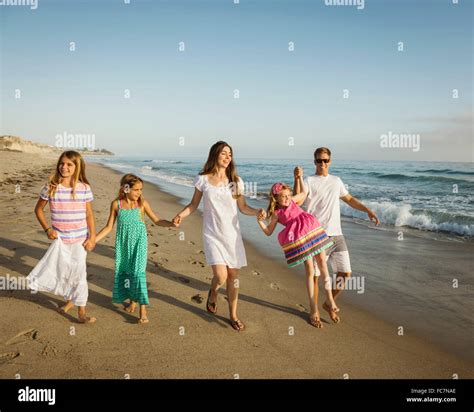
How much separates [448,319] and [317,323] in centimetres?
185

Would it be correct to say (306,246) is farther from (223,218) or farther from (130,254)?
(130,254)

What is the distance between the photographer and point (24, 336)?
13.2 ft

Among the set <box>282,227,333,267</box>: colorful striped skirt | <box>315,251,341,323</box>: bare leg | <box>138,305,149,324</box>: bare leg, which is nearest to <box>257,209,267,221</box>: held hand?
<box>282,227,333,267</box>: colorful striped skirt

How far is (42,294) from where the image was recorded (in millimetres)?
5098

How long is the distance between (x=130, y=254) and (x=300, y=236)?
6.78 ft

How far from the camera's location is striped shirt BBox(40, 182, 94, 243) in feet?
A: 14.2

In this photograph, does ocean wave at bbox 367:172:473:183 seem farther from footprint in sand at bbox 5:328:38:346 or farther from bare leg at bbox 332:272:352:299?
footprint in sand at bbox 5:328:38:346

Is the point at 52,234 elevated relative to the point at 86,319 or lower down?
elevated

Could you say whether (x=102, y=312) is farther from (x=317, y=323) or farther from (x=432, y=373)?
(x=432, y=373)

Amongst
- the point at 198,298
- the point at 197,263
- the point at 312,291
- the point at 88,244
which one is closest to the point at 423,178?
the point at 197,263

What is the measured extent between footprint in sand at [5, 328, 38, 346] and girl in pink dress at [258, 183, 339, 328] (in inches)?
109
